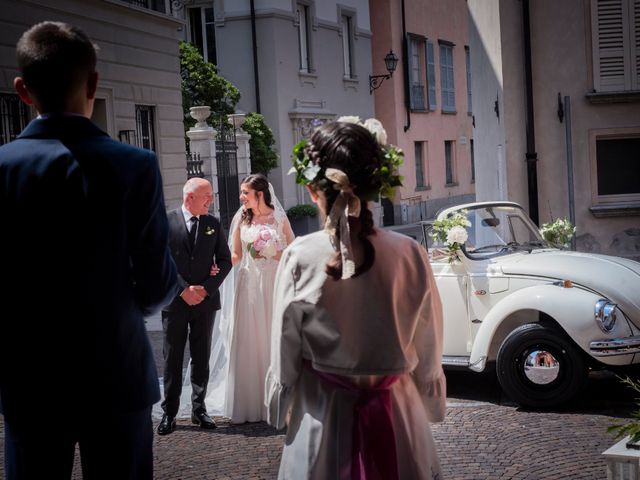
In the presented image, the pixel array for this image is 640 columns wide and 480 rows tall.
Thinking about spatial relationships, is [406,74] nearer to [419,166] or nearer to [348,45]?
[348,45]

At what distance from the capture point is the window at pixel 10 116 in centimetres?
1514

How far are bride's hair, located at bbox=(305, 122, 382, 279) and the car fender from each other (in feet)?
14.0

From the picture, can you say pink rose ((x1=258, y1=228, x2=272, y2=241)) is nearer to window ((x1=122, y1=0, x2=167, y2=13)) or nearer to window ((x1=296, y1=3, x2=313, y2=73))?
window ((x1=122, y1=0, x2=167, y2=13))

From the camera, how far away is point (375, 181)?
140 inches

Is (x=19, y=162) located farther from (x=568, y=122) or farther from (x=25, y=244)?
(x=568, y=122)

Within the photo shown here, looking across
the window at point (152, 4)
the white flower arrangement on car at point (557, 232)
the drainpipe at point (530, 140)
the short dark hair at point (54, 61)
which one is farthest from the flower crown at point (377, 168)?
the window at point (152, 4)

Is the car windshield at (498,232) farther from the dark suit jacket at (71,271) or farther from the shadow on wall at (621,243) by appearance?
the shadow on wall at (621,243)

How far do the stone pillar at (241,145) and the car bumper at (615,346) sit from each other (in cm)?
1639

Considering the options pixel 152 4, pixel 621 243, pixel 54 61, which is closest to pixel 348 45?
pixel 152 4

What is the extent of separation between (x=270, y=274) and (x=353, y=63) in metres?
25.8

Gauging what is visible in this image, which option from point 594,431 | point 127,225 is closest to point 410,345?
point 127,225

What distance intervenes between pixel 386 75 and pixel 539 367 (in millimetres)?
26416

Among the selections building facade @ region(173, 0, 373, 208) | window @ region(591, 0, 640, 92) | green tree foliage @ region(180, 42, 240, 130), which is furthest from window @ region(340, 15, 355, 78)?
window @ region(591, 0, 640, 92)

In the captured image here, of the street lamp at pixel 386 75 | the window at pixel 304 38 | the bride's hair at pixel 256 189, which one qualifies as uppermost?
the window at pixel 304 38
